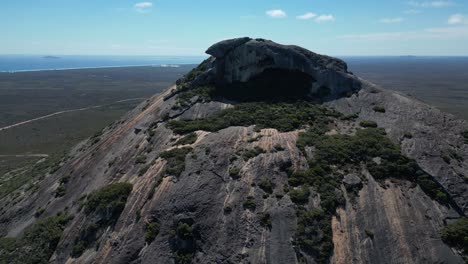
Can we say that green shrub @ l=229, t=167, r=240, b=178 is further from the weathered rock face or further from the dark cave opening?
the weathered rock face

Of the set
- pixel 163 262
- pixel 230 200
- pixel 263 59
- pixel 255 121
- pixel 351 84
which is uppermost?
pixel 263 59

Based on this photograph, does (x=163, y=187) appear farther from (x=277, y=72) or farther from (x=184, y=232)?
(x=277, y=72)

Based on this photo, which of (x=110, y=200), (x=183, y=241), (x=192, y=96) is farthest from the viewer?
(x=192, y=96)

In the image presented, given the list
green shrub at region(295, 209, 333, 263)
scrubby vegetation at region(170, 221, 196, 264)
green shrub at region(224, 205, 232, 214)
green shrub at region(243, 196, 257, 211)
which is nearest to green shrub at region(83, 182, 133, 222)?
scrubby vegetation at region(170, 221, 196, 264)

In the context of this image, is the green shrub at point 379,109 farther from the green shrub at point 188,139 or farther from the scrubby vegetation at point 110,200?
the scrubby vegetation at point 110,200

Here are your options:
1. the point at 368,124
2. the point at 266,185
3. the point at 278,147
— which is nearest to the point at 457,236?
the point at 266,185

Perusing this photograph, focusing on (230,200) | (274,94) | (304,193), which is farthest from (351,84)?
(230,200)

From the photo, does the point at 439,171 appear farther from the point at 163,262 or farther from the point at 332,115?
the point at 163,262

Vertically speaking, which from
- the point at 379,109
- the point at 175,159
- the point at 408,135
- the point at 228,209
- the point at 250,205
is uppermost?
the point at 379,109
